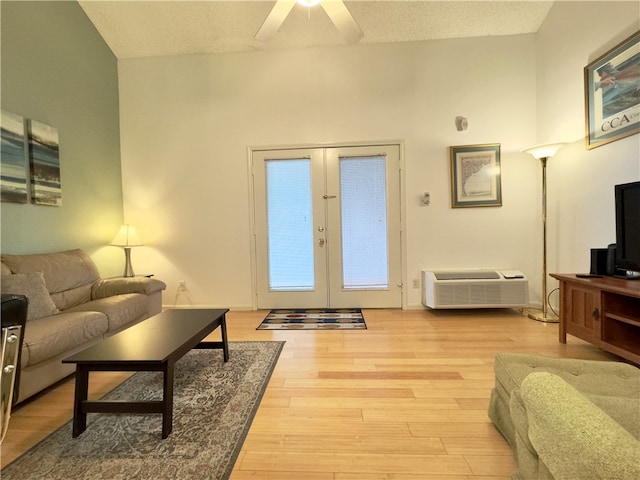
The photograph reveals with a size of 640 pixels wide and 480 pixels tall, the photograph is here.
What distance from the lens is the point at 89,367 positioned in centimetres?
141

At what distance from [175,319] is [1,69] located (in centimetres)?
262

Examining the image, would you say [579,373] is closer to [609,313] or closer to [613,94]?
[609,313]

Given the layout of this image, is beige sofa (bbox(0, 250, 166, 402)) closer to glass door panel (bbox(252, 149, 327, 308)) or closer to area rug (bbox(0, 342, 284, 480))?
area rug (bbox(0, 342, 284, 480))

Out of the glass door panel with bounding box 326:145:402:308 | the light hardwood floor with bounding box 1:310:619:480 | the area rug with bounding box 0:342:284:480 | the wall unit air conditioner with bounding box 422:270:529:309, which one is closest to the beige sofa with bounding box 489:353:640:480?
the light hardwood floor with bounding box 1:310:619:480

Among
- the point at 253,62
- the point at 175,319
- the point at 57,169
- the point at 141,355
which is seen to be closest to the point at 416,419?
the point at 141,355

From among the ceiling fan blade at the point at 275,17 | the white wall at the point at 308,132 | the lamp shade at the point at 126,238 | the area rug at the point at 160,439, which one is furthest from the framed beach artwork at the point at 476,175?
the lamp shade at the point at 126,238

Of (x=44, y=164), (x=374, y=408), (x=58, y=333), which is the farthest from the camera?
(x=44, y=164)

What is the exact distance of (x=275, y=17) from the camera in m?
2.00

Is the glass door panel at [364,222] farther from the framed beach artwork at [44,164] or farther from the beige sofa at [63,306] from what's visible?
the framed beach artwork at [44,164]

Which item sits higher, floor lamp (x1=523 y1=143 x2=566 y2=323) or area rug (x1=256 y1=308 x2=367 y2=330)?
floor lamp (x1=523 y1=143 x2=566 y2=323)

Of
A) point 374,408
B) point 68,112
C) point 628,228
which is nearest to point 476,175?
point 628,228

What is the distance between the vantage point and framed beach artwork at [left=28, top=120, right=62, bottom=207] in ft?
8.65

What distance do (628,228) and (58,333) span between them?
3995 mm

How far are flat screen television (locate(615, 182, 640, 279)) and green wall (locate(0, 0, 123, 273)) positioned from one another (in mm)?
4875
